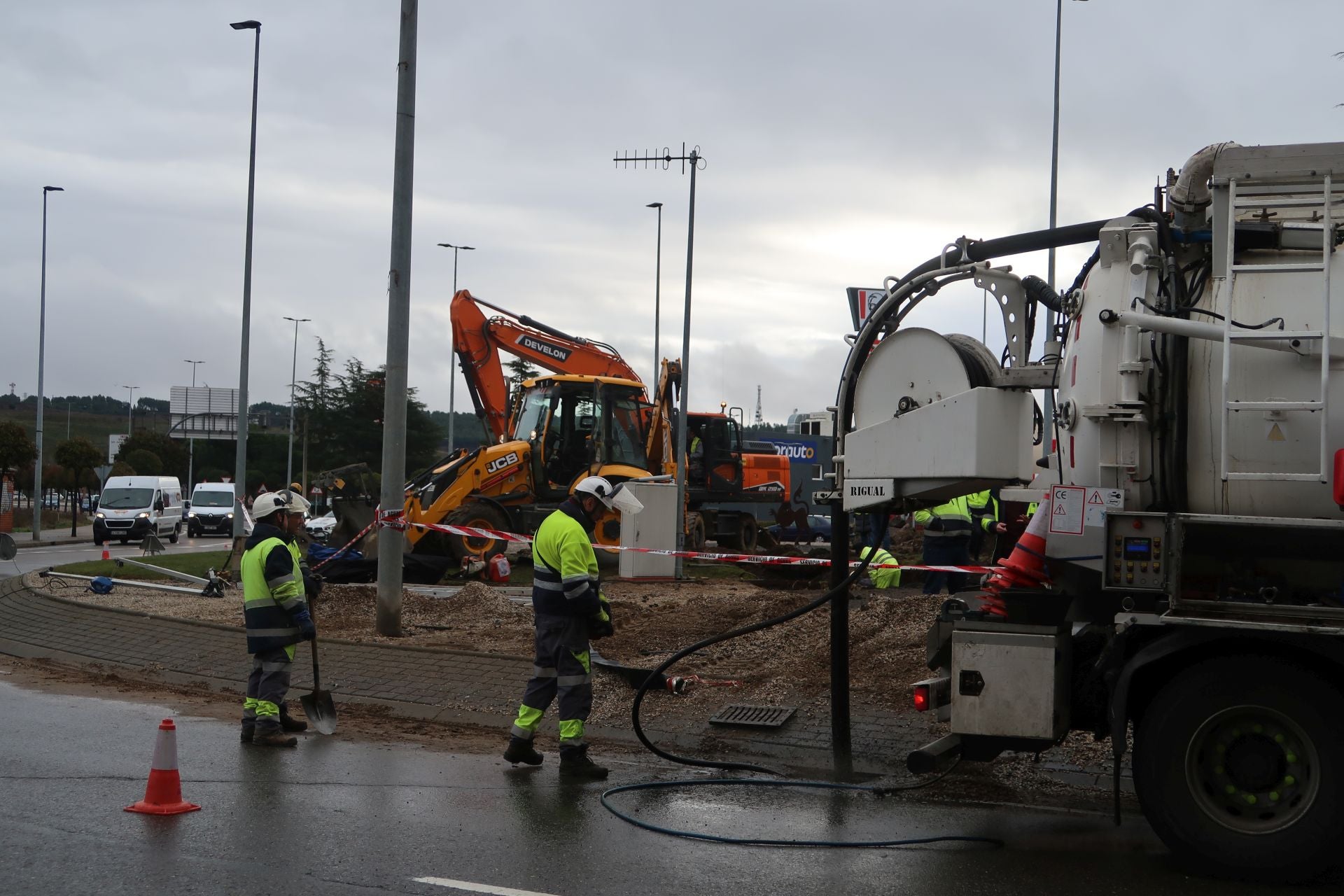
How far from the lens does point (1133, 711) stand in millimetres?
6047

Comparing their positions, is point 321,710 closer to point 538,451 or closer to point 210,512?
point 538,451

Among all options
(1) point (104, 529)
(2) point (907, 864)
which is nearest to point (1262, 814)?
(2) point (907, 864)

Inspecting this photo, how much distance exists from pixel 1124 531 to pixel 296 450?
69.5 metres

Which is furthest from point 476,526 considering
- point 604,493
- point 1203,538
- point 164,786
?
point 1203,538

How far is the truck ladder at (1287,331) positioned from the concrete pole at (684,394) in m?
13.6

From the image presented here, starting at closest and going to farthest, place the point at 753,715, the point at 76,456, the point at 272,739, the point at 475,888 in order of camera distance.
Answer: the point at 475,888, the point at 272,739, the point at 753,715, the point at 76,456

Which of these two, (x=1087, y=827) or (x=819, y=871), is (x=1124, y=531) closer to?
(x=1087, y=827)

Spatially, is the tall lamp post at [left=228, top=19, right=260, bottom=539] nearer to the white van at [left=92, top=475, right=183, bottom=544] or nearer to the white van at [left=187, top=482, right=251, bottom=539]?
the white van at [left=92, top=475, right=183, bottom=544]

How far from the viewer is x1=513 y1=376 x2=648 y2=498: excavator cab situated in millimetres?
21406

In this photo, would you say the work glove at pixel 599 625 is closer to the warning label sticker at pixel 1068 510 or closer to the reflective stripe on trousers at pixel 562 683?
the reflective stripe on trousers at pixel 562 683

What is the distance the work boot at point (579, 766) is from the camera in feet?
25.7

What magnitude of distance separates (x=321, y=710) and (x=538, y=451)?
12212 mm

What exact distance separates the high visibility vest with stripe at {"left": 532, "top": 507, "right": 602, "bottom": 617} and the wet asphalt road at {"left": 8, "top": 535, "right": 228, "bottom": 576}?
1590 centimetres

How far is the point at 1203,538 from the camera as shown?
5891mm
